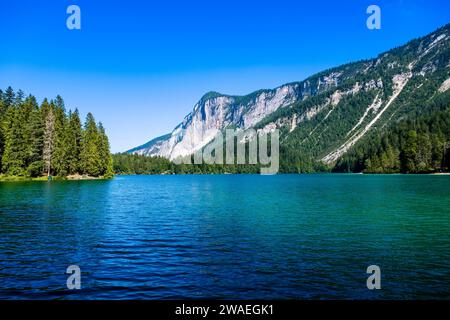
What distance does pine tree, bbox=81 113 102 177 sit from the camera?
139500 millimetres

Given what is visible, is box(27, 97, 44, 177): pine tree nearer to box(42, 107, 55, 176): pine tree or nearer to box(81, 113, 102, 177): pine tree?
box(42, 107, 55, 176): pine tree

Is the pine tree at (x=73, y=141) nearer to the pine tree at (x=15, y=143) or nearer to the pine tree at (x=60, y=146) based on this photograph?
the pine tree at (x=60, y=146)

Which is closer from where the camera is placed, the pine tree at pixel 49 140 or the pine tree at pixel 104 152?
the pine tree at pixel 49 140

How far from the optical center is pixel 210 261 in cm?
2358

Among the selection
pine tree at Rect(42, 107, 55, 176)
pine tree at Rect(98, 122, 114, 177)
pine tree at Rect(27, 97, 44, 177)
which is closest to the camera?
pine tree at Rect(27, 97, 44, 177)

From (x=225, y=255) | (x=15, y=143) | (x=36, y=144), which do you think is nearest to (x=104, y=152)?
(x=36, y=144)

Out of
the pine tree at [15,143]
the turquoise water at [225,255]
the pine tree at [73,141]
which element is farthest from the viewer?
the pine tree at [73,141]

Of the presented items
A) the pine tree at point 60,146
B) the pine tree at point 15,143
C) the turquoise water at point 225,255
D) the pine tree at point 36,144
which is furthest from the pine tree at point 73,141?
the turquoise water at point 225,255

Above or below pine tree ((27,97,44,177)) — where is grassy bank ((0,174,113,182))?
below

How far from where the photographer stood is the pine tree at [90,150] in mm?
139500

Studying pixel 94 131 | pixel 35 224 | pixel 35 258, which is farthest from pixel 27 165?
pixel 35 258

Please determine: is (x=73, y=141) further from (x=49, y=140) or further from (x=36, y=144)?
(x=36, y=144)

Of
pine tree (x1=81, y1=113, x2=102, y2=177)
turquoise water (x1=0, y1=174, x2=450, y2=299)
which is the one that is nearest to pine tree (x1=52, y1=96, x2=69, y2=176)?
pine tree (x1=81, y1=113, x2=102, y2=177)
